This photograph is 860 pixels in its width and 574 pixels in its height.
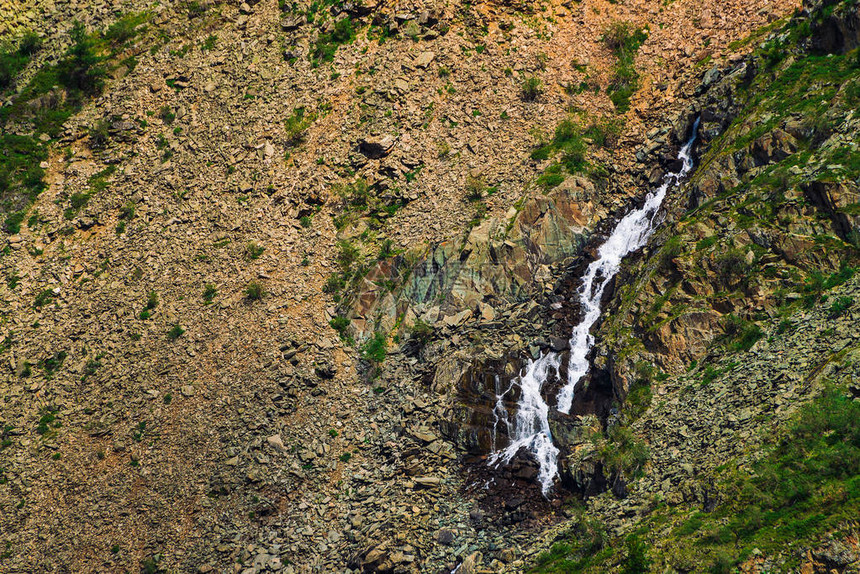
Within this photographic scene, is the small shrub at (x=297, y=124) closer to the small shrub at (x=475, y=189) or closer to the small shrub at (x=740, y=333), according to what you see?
the small shrub at (x=475, y=189)

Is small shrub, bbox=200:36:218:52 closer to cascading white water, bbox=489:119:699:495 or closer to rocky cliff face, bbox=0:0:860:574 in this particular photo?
rocky cliff face, bbox=0:0:860:574

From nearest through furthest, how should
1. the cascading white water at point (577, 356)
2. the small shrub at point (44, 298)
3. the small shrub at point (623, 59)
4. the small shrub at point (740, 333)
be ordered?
the small shrub at point (740, 333)
the cascading white water at point (577, 356)
the small shrub at point (44, 298)
the small shrub at point (623, 59)

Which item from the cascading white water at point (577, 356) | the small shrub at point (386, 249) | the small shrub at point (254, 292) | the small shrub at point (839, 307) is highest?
the small shrub at point (839, 307)

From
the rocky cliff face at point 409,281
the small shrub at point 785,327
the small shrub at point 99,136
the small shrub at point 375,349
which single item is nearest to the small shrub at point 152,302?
the rocky cliff face at point 409,281

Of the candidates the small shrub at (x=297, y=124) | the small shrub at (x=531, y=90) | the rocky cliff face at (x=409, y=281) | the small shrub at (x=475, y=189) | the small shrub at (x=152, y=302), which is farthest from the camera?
the small shrub at (x=297, y=124)

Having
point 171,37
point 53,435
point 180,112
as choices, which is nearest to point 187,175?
point 180,112

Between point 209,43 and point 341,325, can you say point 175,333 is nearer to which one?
point 341,325

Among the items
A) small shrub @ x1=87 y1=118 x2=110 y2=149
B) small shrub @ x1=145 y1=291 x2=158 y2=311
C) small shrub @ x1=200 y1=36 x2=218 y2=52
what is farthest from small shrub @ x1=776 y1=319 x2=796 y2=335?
small shrub @ x1=87 y1=118 x2=110 y2=149
